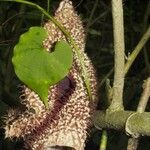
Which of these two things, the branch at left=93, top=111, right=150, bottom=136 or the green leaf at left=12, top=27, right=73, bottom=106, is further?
the branch at left=93, top=111, right=150, bottom=136

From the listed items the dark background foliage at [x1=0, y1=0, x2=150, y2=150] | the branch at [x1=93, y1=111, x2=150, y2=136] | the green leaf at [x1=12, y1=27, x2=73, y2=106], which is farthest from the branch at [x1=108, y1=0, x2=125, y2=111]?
the dark background foliage at [x1=0, y1=0, x2=150, y2=150]

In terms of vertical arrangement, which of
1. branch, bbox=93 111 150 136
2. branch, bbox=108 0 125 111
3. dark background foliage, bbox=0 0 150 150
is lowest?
dark background foliage, bbox=0 0 150 150

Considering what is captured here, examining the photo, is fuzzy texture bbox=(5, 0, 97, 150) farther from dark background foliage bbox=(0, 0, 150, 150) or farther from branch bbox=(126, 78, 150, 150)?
dark background foliage bbox=(0, 0, 150, 150)

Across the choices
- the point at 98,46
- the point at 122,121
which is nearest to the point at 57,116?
the point at 122,121

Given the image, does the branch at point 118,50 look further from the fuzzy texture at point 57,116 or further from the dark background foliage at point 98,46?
the dark background foliage at point 98,46

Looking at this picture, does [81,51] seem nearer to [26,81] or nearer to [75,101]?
[75,101]

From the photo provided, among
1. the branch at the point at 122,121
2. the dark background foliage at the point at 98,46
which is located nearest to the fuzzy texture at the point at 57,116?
the branch at the point at 122,121
